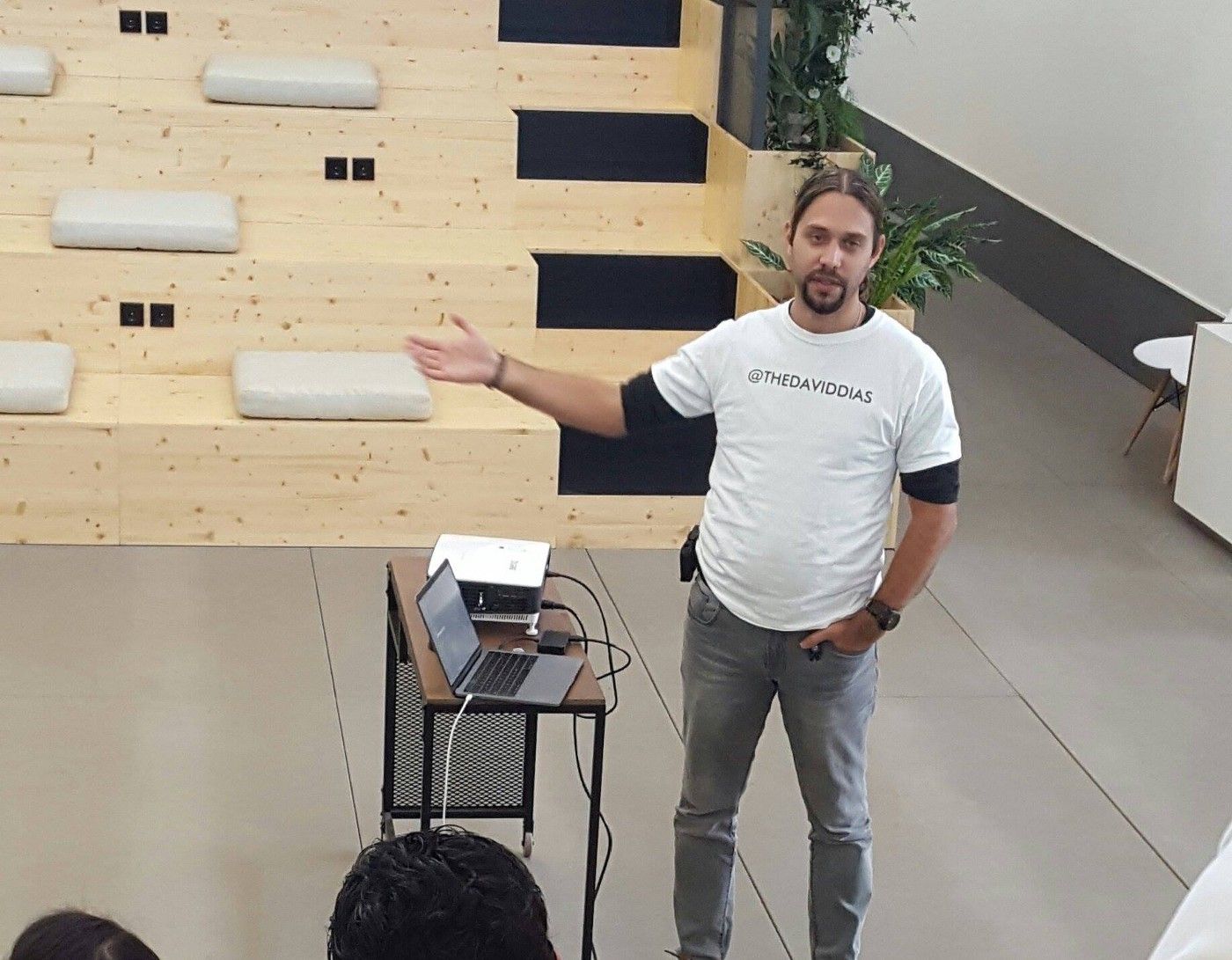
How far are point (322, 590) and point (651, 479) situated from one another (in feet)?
3.84

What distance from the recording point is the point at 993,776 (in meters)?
4.39

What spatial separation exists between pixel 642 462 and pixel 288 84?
6.35 ft

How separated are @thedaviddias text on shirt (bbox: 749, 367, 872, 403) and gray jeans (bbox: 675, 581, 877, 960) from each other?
41 centimetres

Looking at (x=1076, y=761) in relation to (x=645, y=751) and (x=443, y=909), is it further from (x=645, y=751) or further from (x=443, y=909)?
(x=443, y=909)

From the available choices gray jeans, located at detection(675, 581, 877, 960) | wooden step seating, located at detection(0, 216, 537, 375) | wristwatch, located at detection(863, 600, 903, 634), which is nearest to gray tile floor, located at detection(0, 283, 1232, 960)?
gray jeans, located at detection(675, 581, 877, 960)

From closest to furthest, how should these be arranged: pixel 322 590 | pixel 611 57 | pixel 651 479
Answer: pixel 322 590 < pixel 651 479 < pixel 611 57

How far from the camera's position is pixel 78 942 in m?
1.62

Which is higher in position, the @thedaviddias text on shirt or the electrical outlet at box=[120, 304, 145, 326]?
the @thedaviddias text on shirt

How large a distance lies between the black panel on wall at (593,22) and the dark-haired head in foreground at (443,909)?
226 inches

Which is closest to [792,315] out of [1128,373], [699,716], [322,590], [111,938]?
[699,716]

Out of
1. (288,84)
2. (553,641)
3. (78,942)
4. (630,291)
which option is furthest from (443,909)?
(288,84)

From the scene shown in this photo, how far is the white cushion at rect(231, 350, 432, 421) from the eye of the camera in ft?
18.0

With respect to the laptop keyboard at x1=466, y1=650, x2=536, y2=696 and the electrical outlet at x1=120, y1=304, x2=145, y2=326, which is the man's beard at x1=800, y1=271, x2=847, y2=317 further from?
the electrical outlet at x1=120, y1=304, x2=145, y2=326

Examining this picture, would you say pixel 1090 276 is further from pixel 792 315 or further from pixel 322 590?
pixel 792 315
